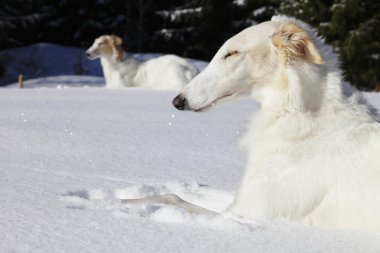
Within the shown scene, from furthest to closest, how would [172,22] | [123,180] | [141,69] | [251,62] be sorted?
[172,22], [141,69], [123,180], [251,62]

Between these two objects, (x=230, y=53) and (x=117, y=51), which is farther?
(x=117, y=51)

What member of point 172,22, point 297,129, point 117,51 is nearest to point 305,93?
point 297,129

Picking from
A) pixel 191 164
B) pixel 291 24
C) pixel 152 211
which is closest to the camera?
pixel 152 211

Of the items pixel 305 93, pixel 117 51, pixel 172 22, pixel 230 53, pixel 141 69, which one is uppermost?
pixel 230 53

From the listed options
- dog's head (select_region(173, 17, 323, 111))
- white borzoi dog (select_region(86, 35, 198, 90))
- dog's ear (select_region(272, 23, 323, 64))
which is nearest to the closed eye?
dog's head (select_region(173, 17, 323, 111))

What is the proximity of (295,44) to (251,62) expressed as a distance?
25 centimetres

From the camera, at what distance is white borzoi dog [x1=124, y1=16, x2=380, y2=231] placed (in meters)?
2.31

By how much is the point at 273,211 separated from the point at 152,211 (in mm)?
540

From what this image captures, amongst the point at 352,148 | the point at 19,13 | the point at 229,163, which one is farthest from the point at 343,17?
the point at 352,148

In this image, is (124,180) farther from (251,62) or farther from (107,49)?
(107,49)

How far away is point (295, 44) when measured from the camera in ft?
8.63

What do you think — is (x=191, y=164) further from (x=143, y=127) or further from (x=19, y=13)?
(x=19, y=13)

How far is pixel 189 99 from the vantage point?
2.84 meters

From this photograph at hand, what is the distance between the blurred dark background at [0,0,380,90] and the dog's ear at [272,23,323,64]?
16637 mm
